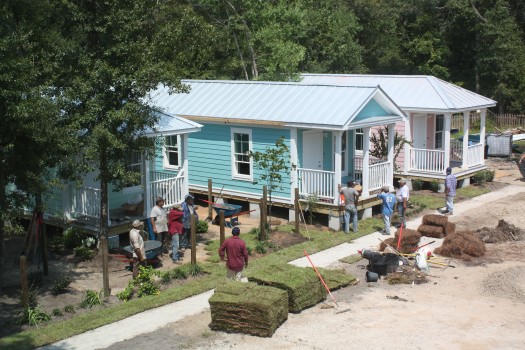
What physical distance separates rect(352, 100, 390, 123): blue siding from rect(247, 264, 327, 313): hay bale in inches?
339

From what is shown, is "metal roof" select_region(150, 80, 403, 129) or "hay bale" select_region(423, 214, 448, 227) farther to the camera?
"metal roof" select_region(150, 80, 403, 129)

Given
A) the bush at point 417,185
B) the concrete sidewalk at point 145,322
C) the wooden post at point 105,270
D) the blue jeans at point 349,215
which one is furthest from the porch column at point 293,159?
the wooden post at point 105,270

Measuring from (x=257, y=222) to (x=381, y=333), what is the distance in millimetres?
10219

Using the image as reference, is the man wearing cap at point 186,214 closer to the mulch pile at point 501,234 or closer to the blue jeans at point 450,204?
the mulch pile at point 501,234

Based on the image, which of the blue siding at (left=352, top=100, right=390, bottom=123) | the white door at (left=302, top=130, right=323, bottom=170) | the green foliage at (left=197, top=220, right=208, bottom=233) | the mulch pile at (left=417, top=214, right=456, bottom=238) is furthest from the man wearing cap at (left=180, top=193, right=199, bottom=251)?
the mulch pile at (left=417, top=214, right=456, bottom=238)

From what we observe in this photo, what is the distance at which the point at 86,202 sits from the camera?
19547 mm

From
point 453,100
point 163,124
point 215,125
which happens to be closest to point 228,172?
point 215,125

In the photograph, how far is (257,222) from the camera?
75.6ft

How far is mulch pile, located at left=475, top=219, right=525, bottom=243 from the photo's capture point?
65.9 feet

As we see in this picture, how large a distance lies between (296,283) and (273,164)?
7.86 metres

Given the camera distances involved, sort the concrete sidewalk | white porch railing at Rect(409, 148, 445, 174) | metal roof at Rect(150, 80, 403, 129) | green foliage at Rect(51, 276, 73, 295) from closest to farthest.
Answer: the concrete sidewalk → green foliage at Rect(51, 276, 73, 295) → metal roof at Rect(150, 80, 403, 129) → white porch railing at Rect(409, 148, 445, 174)

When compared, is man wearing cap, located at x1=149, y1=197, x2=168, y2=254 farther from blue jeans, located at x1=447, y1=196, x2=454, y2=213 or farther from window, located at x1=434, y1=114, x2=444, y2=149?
window, located at x1=434, y1=114, x2=444, y2=149

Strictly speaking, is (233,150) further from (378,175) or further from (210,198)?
(378,175)

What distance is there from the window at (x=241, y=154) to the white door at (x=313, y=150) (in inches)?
76.6
